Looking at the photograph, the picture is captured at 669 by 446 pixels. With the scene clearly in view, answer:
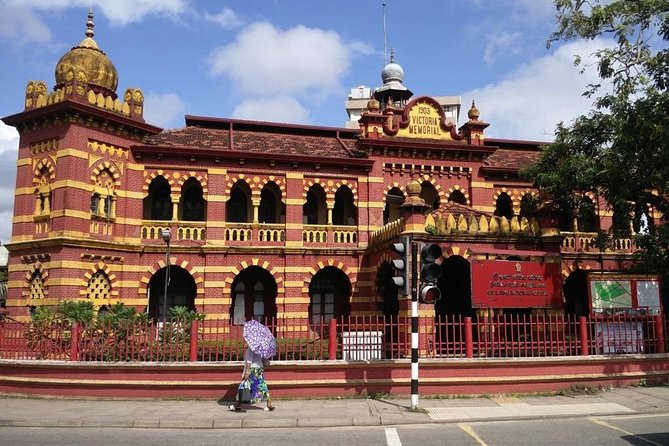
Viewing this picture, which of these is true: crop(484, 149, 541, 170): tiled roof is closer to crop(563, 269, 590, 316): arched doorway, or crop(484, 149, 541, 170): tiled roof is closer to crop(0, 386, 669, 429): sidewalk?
crop(563, 269, 590, 316): arched doorway

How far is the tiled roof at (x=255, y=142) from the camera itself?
2303 centimetres

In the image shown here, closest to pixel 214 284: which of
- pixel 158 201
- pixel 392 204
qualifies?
pixel 158 201

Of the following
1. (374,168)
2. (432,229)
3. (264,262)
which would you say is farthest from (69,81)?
(432,229)

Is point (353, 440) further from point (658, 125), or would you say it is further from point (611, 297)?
point (658, 125)

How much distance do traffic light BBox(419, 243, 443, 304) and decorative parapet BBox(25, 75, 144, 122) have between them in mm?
14559

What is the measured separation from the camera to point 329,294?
78.5 feet

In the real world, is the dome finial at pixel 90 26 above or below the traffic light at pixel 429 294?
above

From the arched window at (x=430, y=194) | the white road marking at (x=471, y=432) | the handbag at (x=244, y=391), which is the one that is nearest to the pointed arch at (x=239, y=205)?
the arched window at (x=430, y=194)

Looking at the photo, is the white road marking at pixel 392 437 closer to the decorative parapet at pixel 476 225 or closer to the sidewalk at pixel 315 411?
the sidewalk at pixel 315 411

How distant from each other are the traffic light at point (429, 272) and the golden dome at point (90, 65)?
15407mm

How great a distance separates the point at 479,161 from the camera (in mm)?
24906

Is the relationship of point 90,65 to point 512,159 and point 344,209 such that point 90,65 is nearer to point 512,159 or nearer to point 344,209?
point 344,209

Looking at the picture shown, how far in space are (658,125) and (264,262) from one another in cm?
1433

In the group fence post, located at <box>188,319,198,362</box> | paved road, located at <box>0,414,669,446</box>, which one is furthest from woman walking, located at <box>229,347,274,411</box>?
fence post, located at <box>188,319,198,362</box>
